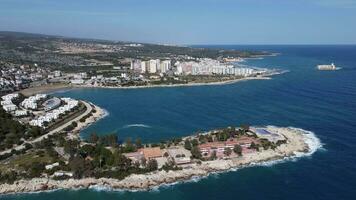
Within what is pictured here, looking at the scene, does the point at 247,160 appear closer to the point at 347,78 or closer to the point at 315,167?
the point at 315,167

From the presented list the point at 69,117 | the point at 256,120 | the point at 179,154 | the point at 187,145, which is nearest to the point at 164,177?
the point at 179,154

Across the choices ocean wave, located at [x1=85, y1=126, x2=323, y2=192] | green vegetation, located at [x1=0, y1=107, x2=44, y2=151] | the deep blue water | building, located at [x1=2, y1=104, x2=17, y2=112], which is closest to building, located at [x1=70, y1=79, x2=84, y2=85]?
the deep blue water

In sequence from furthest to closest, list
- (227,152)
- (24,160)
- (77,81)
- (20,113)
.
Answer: (77,81)
(20,113)
(227,152)
(24,160)

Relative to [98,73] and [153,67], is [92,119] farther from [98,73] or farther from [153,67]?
[153,67]

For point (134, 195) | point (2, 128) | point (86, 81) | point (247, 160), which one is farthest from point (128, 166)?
point (86, 81)

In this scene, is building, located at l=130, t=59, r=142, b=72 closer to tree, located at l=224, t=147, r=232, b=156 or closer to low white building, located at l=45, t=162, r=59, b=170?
tree, located at l=224, t=147, r=232, b=156

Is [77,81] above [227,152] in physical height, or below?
below
